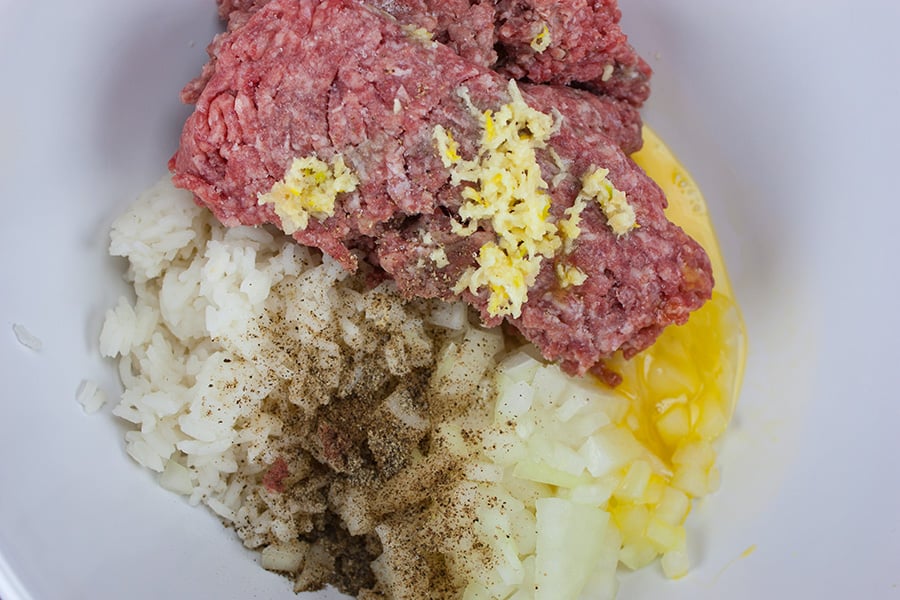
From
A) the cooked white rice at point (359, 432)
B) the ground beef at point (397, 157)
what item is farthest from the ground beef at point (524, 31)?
the cooked white rice at point (359, 432)

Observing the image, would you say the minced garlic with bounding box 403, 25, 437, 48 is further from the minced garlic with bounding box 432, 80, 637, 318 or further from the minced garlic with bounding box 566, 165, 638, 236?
the minced garlic with bounding box 566, 165, 638, 236

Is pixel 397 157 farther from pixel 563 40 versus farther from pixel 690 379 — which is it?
pixel 690 379

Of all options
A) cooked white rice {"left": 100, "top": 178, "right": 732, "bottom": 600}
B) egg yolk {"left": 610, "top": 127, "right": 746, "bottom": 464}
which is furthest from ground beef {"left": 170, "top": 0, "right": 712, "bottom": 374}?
egg yolk {"left": 610, "top": 127, "right": 746, "bottom": 464}

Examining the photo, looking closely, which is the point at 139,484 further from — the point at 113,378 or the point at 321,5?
the point at 321,5

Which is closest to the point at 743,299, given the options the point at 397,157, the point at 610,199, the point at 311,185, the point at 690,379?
the point at 690,379

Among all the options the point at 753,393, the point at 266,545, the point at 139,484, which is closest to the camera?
the point at 139,484

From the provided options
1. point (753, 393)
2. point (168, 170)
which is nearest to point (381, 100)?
point (168, 170)
